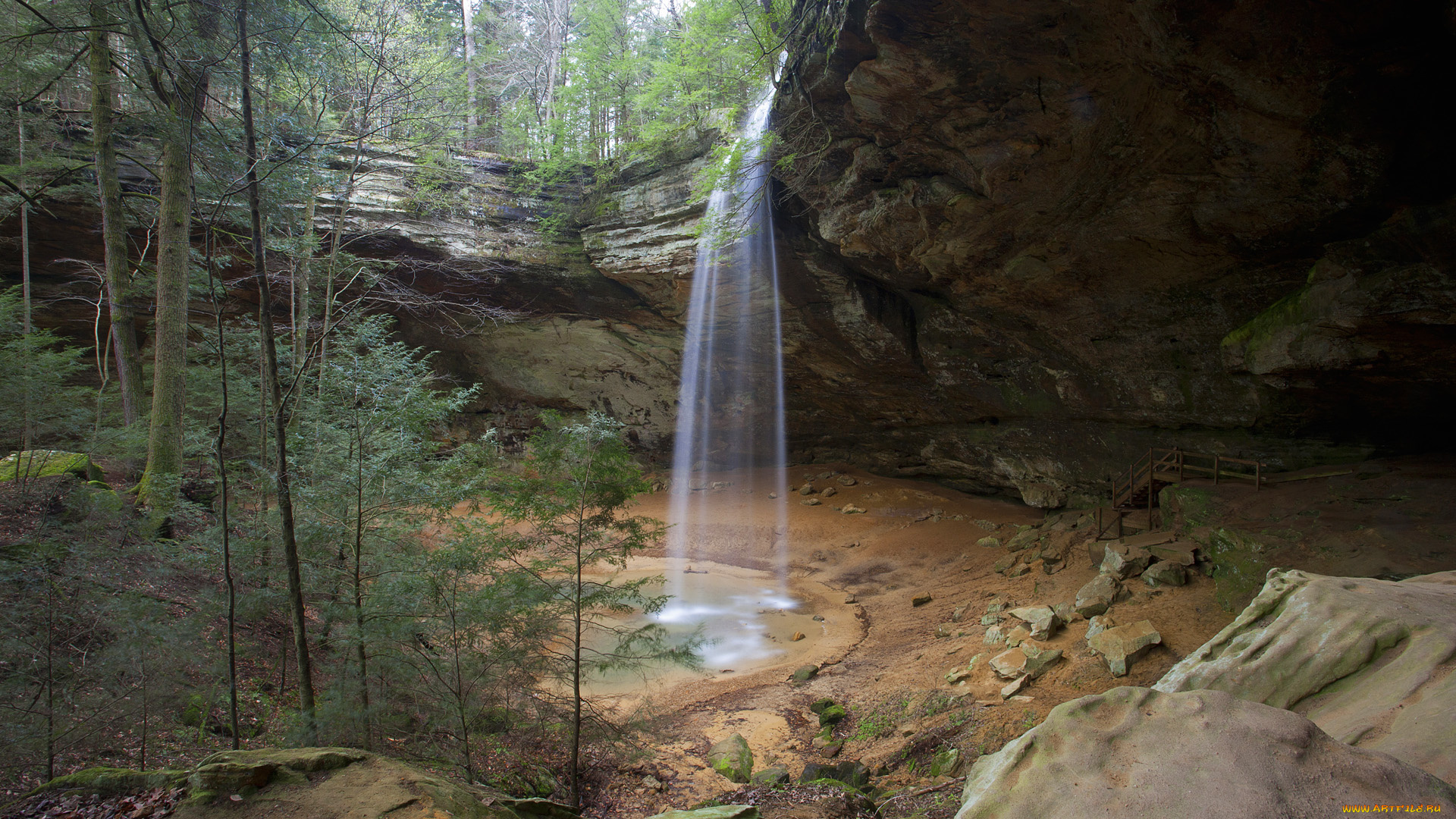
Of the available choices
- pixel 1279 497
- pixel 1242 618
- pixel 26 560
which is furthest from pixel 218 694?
pixel 1279 497

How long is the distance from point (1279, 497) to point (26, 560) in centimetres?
1473

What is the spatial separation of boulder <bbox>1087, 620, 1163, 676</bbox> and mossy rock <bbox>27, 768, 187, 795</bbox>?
8299mm

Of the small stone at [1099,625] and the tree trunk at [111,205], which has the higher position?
the tree trunk at [111,205]

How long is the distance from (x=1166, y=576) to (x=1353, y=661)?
469 cm

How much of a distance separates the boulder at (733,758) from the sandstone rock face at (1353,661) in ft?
14.6

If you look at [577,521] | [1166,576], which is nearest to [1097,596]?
[1166,576]

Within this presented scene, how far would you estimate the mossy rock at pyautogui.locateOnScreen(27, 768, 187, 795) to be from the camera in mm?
3484

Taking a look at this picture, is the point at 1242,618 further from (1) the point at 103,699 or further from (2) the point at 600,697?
(1) the point at 103,699

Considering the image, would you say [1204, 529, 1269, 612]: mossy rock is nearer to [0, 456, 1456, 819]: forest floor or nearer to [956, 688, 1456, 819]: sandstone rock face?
[0, 456, 1456, 819]: forest floor

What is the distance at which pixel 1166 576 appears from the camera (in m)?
8.02

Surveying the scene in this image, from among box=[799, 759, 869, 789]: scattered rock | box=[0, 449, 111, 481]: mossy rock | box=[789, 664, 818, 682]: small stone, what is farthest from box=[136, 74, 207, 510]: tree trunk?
box=[789, 664, 818, 682]: small stone

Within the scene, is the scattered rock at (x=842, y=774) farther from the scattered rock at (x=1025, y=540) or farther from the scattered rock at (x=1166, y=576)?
the scattered rock at (x=1025, y=540)

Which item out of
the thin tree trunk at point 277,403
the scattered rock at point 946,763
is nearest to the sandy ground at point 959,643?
the scattered rock at point 946,763

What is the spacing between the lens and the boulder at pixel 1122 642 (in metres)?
6.57
